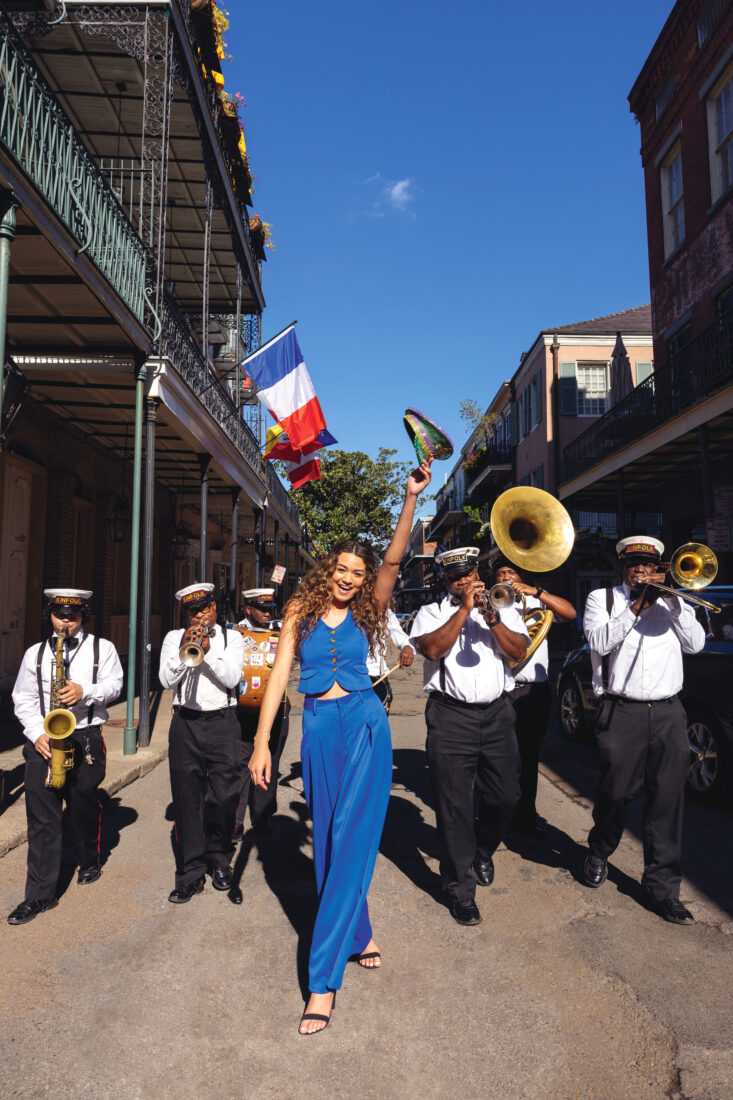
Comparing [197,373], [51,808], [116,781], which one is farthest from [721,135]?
[51,808]

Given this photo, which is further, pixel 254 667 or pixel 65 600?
pixel 254 667

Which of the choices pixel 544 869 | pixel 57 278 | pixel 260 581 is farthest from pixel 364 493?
pixel 544 869

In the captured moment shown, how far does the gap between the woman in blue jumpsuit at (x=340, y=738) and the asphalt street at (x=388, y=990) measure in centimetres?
28

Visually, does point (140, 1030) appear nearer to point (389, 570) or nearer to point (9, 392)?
point (389, 570)

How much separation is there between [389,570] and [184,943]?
83.8 inches

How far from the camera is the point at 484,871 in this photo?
179 inches

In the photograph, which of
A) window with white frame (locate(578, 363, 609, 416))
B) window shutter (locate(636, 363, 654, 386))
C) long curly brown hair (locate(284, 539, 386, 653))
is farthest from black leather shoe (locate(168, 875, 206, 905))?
window shutter (locate(636, 363, 654, 386))

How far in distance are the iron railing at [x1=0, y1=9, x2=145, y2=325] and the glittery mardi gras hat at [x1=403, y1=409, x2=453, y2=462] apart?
379 centimetres

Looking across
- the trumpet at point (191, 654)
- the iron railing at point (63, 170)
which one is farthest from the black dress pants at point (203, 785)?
the iron railing at point (63, 170)

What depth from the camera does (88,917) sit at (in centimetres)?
411

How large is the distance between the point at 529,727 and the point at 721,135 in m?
15.2

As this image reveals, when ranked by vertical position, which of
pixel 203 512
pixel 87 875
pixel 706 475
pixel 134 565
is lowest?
pixel 87 875

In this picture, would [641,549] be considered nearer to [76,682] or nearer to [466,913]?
[466,913]

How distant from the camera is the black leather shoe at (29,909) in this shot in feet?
13.2
